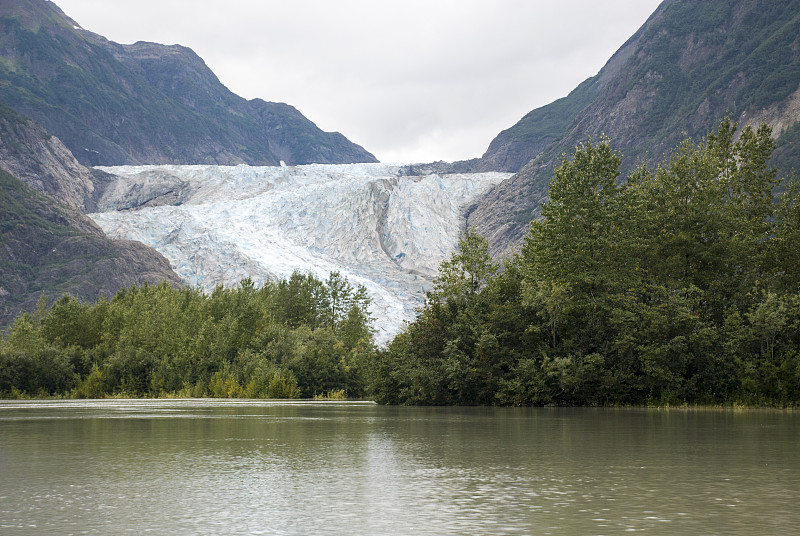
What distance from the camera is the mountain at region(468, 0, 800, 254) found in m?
128

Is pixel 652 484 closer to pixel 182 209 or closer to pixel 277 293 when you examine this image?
pixel 277 293

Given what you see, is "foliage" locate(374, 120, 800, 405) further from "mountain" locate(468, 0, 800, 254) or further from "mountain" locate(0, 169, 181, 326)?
"mountain" locate(468, 0, 800, 254)

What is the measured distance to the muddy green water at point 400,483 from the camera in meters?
7.67

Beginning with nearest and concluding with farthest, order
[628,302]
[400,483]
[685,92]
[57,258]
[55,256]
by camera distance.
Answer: [400,483] → [628,302] → [57,258] → [55,256] → [685,92]

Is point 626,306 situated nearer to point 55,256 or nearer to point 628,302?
point 628,302

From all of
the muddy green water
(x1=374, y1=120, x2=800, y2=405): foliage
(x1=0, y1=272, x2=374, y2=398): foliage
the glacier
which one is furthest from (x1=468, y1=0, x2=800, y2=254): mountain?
the muddy green water

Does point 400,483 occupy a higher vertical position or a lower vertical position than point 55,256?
lower

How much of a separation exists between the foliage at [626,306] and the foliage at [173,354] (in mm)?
14536

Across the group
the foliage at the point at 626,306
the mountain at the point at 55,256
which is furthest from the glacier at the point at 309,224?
the foliage at the point at 626,306

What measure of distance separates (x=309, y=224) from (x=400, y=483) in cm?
10811

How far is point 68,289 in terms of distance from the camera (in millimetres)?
110375

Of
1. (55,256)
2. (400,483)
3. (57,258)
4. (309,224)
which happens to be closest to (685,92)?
(309,224)

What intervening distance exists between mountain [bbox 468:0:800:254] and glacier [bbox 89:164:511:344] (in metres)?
9.32

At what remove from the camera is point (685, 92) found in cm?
15088
